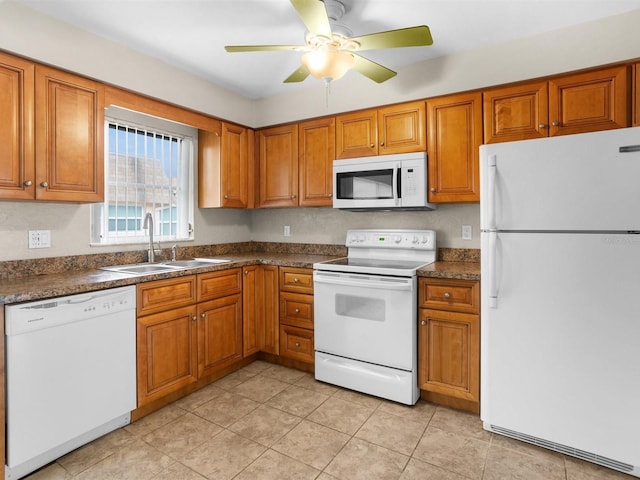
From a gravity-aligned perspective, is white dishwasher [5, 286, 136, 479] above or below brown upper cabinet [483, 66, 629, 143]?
below

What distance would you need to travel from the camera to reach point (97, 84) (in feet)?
7.65

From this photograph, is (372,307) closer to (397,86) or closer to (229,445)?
(229,445)

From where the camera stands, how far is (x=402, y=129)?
2.80 m

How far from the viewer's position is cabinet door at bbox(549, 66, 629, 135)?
211 centimetres

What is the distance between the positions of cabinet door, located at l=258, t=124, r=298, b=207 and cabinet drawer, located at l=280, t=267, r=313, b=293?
70 centimetres

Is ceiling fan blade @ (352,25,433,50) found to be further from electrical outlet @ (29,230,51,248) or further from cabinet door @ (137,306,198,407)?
electrical outlet @ (29,230,51,248)

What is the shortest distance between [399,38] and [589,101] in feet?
4.21

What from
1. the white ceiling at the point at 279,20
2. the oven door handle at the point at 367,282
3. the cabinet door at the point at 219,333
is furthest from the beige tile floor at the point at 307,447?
the white ceiling at the point at 279,20

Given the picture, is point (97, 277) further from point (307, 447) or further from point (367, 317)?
point (367, 317)

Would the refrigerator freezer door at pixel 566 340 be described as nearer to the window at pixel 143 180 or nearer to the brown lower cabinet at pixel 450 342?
the brown lower cabinet at pixel 450 342

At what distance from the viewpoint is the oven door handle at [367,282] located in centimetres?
239

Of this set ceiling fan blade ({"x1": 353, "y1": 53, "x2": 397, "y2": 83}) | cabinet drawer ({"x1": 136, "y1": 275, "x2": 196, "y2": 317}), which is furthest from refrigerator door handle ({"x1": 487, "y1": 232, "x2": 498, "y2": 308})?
cabinet drawer ({"x1": 136, "y1": 275, "x2": 196, "y2": 317})

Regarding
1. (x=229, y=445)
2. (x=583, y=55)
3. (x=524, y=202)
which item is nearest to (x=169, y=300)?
(x=229, y=445)

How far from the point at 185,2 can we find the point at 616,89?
98.3 inches
